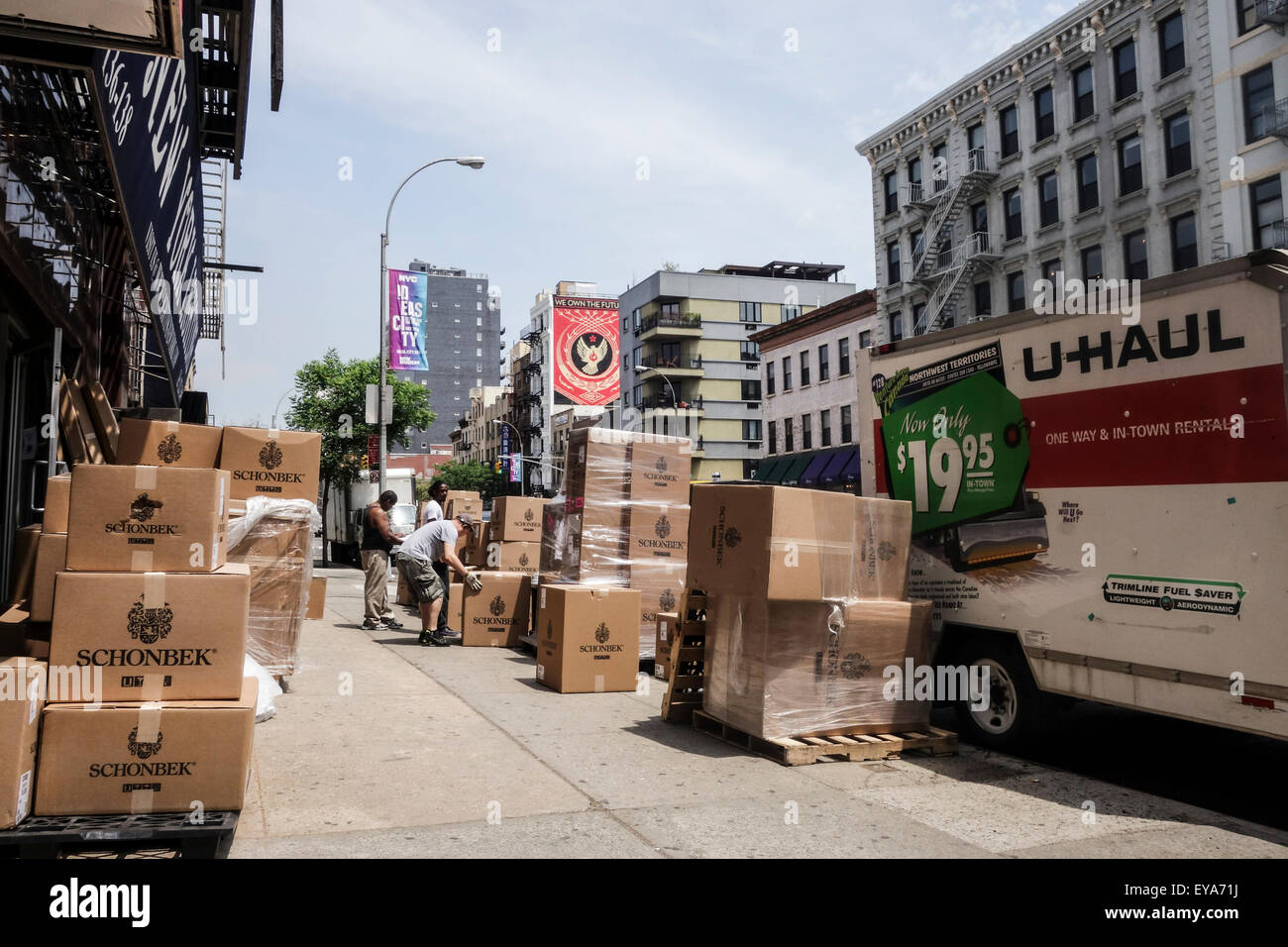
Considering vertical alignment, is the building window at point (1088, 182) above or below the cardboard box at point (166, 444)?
above

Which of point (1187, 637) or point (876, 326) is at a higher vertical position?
point (876, 326)

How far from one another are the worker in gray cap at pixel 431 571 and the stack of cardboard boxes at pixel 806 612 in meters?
4.97

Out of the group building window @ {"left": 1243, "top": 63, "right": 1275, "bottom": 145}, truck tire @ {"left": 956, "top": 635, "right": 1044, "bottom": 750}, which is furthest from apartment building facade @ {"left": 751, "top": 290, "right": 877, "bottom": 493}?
truck tire @ {"left": 956, "top": 635, "right": 1044, "bottom": 750}

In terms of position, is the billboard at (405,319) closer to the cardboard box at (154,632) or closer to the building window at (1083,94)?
the cardboard box at (154,632)

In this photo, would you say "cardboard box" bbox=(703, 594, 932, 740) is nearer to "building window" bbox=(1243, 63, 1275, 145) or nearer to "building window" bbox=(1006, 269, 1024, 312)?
"building window" bbox=(1243, 63, 1275, 145)

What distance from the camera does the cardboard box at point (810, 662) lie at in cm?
663

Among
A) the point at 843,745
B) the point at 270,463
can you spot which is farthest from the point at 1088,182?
the point at 270,463

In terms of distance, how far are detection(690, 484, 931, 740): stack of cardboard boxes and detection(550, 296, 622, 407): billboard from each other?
28.7 m

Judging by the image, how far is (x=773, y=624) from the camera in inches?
260

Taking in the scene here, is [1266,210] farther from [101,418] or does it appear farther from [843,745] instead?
[101,418]

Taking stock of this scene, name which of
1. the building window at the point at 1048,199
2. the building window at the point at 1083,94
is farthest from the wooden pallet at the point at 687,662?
the building window at the point at 1083,94
